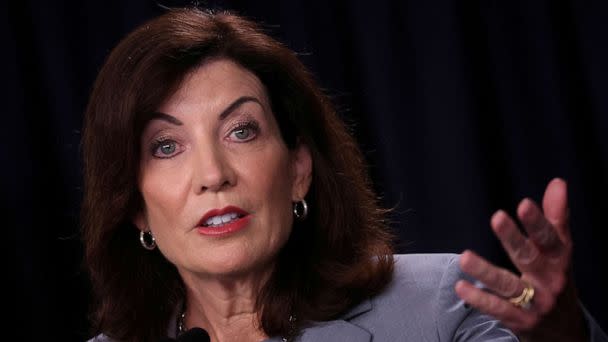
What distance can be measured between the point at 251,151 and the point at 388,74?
0.86 metres

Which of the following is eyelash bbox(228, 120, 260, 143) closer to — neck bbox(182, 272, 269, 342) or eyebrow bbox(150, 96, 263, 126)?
eyebrow bbox(150, 96, 263, 126)

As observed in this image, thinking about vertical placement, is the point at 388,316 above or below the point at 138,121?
below

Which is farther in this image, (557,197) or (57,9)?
(57,9)

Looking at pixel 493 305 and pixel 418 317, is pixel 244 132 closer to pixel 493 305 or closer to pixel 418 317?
pixel 418 317

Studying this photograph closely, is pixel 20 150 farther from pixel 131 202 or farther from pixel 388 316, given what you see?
pixel 388 316

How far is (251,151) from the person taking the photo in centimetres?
190

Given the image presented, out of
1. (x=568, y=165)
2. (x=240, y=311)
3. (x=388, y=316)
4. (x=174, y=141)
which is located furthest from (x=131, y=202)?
(x=568, y=165)

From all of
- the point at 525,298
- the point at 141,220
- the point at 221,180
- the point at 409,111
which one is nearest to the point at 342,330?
the point at 221,180

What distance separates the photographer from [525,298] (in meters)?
1.33

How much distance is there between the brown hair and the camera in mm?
1915

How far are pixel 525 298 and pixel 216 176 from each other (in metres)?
0.68

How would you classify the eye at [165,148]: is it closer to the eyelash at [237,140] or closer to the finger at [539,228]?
the eyelash at [237,140]

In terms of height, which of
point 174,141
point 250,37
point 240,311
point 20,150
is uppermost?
point 250,37

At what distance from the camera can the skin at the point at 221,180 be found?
1854 millimetres
